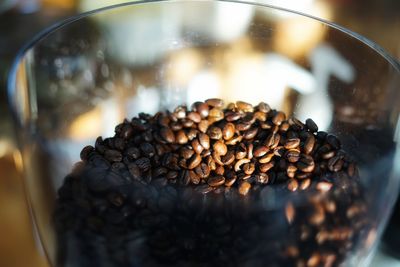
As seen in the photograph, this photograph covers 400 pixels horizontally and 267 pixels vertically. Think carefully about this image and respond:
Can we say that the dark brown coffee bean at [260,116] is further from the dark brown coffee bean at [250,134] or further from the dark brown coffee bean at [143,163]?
the dark brown coffee bean at [143,163]

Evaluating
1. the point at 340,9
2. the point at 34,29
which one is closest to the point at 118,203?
the point at 34,29

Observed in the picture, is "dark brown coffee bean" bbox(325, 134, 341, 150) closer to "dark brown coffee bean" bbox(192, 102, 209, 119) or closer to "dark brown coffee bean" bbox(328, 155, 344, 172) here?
"dark brown coffee bean" bbox(328, 155, 344, 172)

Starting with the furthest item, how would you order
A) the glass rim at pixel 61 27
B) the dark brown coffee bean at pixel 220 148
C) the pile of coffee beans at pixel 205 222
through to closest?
the dark brown coffee bean at pixel 220 148 → the glass rim at pixel 61 27 → the pile of coffee beans at pixel 205 222

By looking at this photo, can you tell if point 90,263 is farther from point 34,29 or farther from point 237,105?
point 34,29

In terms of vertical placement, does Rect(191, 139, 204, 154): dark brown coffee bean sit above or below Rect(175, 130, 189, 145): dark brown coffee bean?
below

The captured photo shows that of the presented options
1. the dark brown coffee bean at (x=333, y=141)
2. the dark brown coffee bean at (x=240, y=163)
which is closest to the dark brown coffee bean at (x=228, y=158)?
the dark brown coffee bean at (x=240, y=163)

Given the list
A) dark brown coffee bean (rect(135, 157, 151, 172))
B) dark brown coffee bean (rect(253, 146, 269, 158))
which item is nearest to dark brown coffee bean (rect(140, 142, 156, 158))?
dark brown coffee bean (rect(135, 157, 151, 172))

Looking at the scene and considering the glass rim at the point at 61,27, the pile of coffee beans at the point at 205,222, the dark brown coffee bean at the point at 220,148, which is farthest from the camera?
the dark brown coffee bean at the point at 220,148

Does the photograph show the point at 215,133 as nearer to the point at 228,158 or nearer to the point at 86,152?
the point at 228,158
